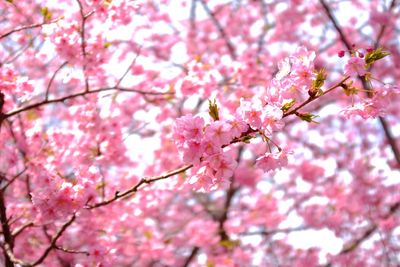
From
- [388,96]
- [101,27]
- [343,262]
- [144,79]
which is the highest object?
[144,79]

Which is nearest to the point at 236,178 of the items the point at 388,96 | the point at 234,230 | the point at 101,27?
the point at 234,230

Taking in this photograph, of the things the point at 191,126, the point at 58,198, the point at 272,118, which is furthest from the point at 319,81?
the point at 58,198

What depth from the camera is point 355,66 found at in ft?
8.52

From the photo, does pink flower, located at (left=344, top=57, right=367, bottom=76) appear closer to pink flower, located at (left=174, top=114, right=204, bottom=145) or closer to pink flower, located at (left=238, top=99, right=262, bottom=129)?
pink flower, located at (left=238, top=99, right=262, bottom=129)

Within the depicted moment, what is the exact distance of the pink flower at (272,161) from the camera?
2707 mm

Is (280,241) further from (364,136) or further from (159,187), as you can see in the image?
(159,187)

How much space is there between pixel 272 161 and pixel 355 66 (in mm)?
724

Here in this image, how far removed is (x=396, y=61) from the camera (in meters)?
10.2

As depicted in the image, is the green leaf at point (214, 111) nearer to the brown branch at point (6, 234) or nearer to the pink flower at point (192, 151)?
the pink flower at point (192, 151)

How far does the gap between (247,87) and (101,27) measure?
2.41 metres

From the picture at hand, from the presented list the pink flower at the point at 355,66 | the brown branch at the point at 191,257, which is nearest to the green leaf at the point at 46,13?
the pink flower at the point at 355,66

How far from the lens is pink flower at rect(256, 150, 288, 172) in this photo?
271 centimetres

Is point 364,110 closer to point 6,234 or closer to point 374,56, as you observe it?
point 374,56

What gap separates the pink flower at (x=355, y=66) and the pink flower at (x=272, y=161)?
A: 2.00 feet
